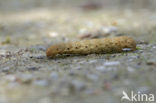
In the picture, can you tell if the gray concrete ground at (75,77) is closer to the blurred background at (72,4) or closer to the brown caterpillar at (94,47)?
the brown caterpillar at (94,47)

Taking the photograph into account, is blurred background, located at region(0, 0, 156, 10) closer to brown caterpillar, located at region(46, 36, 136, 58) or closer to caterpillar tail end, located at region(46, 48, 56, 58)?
brown caterpillar, located at region(46, 36, 136, 58)

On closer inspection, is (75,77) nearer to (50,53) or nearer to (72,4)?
(50,53)

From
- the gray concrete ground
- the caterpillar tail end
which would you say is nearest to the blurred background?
the gray concrete ground

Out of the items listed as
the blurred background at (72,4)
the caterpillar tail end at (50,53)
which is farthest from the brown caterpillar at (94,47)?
the blurred background at (72,4)

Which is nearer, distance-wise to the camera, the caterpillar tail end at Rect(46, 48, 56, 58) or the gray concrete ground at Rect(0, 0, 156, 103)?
the gray concrete ground at Rect(0, 0, 156, 103)

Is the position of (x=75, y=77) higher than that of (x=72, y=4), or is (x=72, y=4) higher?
(x=72, y=4)

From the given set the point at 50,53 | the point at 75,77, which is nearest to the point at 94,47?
the point at 50,53

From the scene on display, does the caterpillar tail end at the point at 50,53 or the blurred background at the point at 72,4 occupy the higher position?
the blurred background at the point at 72,4

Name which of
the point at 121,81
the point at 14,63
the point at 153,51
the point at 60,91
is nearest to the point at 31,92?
the point at 60,91
